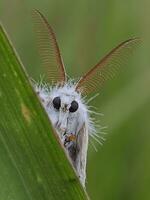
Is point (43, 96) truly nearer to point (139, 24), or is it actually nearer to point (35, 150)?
point (35, 150)

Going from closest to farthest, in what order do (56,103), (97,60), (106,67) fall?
1. (106,67)
2. (56,103)
3. (97,60)

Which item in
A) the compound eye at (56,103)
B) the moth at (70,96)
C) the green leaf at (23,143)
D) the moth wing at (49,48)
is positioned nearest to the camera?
the green leaf at (23,143)

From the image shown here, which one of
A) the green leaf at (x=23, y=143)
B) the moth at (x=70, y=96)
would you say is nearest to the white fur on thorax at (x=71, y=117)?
the moth at (x=70, y=96)

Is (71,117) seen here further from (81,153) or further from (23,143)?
(23,143)

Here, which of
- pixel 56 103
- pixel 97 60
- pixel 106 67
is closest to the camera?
pixel 106 67

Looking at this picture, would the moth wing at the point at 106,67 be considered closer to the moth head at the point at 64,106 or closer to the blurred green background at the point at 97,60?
the moth head at the point at 64,106

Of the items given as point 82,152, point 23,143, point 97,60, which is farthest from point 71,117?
point 97,60

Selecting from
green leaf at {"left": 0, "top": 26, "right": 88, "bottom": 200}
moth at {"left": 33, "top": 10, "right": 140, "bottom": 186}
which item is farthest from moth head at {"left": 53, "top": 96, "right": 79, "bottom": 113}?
green leaf at {"left": 0, "top": 26, "right": 88, "bottom": 200}
